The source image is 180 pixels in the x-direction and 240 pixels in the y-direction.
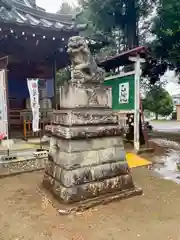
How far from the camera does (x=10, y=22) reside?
22.4ft

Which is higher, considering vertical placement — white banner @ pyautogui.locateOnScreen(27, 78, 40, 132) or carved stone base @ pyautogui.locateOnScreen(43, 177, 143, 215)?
white banner @ pyautogui.locateOnScreen(27, 78, 40, 132)

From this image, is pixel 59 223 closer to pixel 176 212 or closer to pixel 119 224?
pixel 119 224

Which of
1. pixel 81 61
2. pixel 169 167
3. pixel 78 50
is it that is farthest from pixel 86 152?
pixel 169 167

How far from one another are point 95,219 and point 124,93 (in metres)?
5.47

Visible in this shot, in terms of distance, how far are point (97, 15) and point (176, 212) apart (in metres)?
11.0

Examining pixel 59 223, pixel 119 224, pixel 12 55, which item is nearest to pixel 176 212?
pixel 119 224

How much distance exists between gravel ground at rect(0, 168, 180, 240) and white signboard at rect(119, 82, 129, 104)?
4.16m

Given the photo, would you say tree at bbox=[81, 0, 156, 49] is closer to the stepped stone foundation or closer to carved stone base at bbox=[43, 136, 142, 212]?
the stepped stone foundation

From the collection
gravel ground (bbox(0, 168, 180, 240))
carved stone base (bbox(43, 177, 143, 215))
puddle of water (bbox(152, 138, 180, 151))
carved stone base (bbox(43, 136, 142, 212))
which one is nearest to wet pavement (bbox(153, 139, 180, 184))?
puddle of water (bbox(152, 138, 180, 151))

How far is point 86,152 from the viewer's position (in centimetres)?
379

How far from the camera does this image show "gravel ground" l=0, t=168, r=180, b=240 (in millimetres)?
2936

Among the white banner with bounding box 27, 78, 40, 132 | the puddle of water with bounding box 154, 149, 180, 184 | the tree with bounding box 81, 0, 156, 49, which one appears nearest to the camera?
the puddle of water with bounding box 154, 149, 180, 184

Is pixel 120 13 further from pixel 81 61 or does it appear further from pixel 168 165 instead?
pixel 81 61

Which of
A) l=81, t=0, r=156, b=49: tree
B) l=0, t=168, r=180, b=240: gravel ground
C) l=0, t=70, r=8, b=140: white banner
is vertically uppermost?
l=81, t=0, r=156, b=49: tree
